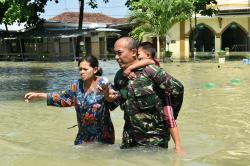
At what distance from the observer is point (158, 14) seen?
110 feet

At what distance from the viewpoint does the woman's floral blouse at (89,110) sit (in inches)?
198

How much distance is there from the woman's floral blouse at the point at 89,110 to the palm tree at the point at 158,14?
28127 millimetres

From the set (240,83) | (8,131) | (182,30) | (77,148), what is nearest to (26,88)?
(240,83)

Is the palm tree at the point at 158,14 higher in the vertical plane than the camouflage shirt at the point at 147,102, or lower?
higher

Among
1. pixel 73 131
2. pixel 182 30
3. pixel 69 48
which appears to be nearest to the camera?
pixel 73 131

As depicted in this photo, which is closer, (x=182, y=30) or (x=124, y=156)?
(x=124, y=156)

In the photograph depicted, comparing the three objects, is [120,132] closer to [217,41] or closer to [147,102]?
[147,102]

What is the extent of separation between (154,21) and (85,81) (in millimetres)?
28933

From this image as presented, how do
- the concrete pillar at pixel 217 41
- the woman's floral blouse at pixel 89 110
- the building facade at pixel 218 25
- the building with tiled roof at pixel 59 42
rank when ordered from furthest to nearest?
the concrete pillar at pixel 217 41, the building facade at pixel 218 25, the building with tiled roof at pixel 59 42, the woman's floral blouse at pixel 89 110

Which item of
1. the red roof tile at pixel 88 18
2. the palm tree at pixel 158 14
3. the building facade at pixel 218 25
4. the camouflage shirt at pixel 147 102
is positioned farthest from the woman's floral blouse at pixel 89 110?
the red roof tile at pixel 88 18

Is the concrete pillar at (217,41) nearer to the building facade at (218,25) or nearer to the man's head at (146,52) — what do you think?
the building facade at (218,25)

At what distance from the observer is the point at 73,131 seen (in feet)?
27.3

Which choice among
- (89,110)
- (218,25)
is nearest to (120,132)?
(89,110)

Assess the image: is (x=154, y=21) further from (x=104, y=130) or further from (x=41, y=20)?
(x=104, y=130)
